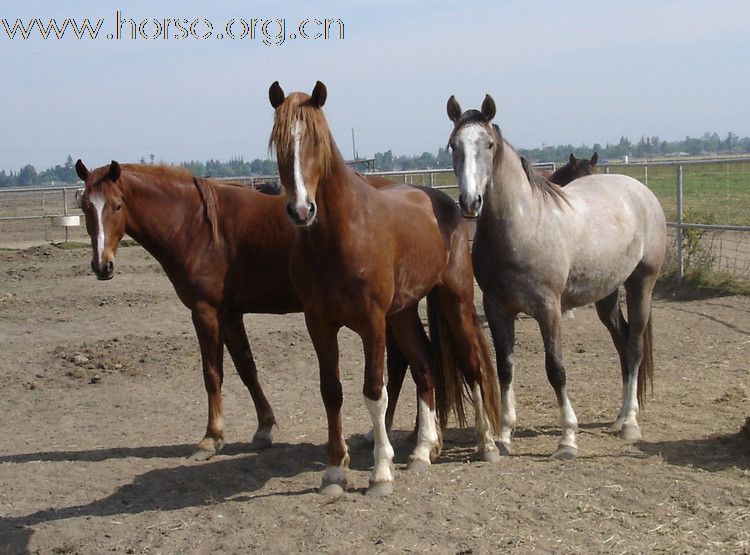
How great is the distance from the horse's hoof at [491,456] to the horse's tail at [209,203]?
2215mm

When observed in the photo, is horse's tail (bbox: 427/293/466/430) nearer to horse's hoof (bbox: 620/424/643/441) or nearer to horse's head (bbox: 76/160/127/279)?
horse's hoof (bbox: 620/424/643/441)

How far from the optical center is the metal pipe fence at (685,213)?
12.2 metres

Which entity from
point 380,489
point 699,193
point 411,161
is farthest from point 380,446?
point 411,161

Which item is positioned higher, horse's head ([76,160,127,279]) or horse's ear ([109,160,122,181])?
horse's ear ([109,160,122,181])

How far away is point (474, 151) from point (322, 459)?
2.12 meters

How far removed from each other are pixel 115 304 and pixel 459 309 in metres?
7.21

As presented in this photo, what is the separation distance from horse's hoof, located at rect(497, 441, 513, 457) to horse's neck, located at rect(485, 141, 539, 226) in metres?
1.39

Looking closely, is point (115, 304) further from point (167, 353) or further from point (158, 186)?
point (158, 186)

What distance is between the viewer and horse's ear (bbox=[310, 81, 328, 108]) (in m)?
4.50

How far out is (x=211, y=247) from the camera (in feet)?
20.2

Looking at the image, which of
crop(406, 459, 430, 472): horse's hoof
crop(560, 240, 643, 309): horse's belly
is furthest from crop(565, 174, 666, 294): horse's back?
crop(406, 459, 430, 472): horse's hoof

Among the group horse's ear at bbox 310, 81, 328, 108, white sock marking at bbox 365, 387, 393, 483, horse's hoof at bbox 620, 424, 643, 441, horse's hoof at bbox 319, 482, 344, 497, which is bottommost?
horse's hoof at bbox 620, 424, 643, 441

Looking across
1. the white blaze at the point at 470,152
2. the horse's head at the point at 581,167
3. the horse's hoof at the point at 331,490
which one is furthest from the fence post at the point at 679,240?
the horse's hoof at the point at 331,490

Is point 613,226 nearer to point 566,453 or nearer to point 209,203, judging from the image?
point 566,453
